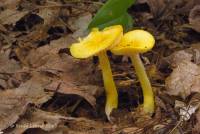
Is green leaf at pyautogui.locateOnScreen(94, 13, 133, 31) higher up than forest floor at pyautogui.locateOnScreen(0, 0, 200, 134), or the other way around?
green leaf at pyautogui.locateOnScreen(94, 13, 133, 31)

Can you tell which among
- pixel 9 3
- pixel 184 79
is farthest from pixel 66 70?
pixel 9 3

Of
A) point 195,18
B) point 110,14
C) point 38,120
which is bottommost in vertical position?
point 38,120

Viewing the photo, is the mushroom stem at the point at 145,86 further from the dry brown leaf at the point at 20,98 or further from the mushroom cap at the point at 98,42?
the dry brown leaf at the point at 20,98

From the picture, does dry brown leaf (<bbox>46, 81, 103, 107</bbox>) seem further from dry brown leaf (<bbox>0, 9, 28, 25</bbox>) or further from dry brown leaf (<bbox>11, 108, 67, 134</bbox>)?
dry brown leaf (<bbox>0, 9, 28, 25</bbox>)

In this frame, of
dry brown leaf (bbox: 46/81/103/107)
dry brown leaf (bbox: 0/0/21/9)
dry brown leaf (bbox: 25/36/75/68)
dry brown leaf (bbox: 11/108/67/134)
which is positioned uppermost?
dry brown leaf (bbox: 0/0/21/9)

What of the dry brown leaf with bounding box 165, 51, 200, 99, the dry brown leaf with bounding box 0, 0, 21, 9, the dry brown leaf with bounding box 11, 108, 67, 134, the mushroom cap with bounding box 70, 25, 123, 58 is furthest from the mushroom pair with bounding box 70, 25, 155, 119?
the dry brown leaf with bounding box 0, 0, 21, 9

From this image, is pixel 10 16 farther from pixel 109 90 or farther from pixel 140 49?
pixel 140 49

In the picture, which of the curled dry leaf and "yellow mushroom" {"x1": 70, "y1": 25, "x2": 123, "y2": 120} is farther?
the curled dry leaf
